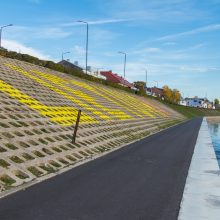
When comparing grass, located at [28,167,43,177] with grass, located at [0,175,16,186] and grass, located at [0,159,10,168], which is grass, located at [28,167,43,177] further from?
grass, located at [0,175,16,186]

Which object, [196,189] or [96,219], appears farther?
[196,189]

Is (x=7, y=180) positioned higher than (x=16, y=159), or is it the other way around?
(x=16, y=159)

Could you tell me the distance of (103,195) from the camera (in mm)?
11406

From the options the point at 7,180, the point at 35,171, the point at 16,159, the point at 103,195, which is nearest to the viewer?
the point at 103,195

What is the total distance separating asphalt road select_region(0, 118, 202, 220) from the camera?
9.37 metres

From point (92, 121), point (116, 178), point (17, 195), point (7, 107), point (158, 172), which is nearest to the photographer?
point (17, 195)

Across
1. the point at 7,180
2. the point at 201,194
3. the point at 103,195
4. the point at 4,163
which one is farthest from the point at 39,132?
the point at 201,194

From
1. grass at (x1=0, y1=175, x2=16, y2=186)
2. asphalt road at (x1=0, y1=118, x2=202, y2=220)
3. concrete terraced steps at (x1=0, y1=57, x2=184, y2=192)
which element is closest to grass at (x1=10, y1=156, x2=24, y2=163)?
concrete terraced steps at (x1=0, y1=57, x2=184, y2=192)

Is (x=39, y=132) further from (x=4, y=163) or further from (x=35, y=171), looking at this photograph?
(x=4, y=163)

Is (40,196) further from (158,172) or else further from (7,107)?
(7,107)

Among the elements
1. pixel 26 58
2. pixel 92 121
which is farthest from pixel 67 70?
pixel 92 121

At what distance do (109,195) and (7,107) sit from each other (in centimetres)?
1211

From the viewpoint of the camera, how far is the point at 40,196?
425 inches

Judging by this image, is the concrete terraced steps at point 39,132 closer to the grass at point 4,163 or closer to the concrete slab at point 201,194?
the grass at point 4,163
